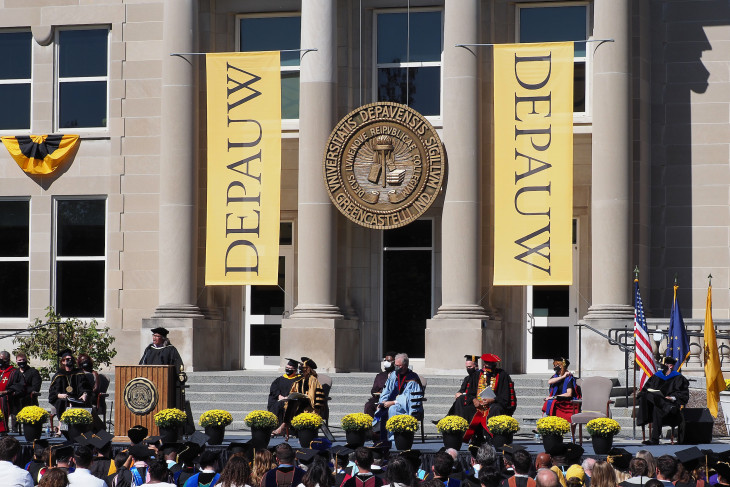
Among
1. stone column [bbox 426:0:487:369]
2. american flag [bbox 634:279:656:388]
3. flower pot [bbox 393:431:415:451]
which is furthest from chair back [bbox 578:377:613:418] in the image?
flower pot [bbox 393:431:415:451]

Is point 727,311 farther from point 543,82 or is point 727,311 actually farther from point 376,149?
point 376,149

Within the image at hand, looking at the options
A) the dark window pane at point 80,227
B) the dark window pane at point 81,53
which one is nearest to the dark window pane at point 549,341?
the dark window pane at point 80,227

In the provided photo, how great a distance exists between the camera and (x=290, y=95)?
1176 inches

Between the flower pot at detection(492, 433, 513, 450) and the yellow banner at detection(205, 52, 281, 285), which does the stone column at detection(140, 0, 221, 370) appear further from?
the flower pot at detection(492, 433, 513, 450)

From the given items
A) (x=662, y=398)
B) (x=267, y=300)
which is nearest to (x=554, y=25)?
(x=267, y=300)

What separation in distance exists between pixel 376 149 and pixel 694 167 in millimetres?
6616

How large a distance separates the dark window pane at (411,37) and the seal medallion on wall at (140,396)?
36.9ft

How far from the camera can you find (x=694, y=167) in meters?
28.5

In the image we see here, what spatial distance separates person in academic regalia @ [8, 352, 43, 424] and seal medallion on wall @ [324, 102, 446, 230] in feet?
23.7

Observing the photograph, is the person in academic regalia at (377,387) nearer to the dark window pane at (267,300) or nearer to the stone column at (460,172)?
the stone column at (460,172)

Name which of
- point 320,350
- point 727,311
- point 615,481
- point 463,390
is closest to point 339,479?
point 615,481

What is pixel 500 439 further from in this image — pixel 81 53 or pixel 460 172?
pixel 81 53

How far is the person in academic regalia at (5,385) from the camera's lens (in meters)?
23.8

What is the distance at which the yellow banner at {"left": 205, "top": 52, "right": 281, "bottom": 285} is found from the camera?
27938mm
